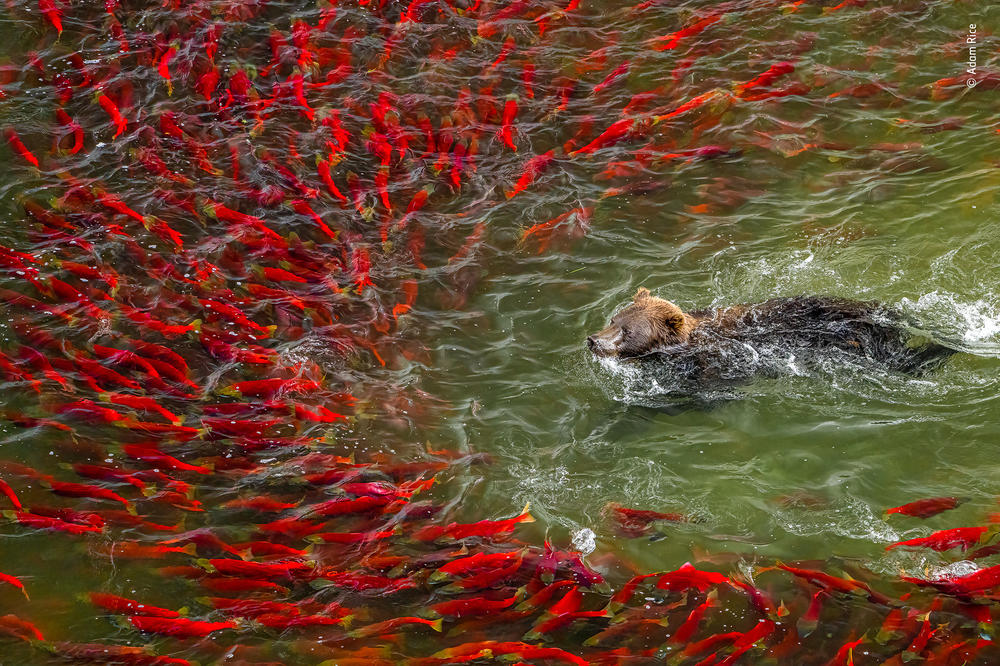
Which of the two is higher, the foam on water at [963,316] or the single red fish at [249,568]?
the foam on water at [963,316]

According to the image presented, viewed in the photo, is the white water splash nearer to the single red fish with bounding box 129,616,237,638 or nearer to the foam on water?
the foam on water

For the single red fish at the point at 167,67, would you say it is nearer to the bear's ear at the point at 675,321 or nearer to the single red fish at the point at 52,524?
the single red fish at the point at 52,524

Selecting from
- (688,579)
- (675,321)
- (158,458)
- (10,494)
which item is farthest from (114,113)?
(688,579)

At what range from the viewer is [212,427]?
655 centimetres

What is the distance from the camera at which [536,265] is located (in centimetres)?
829

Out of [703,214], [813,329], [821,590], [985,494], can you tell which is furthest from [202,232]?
[985,494]

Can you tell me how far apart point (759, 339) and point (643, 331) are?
0.93 m

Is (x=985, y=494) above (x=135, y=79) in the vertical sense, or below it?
below

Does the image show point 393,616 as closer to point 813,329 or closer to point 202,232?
point 813,329

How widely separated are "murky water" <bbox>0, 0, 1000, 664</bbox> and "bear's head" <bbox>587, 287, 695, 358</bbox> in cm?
27

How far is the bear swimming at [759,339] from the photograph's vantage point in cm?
659

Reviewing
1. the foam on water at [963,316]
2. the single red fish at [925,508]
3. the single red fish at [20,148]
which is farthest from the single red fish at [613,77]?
the single red fish at [20,148]

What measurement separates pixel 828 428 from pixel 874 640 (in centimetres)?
184

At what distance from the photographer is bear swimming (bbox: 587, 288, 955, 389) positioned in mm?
6590
